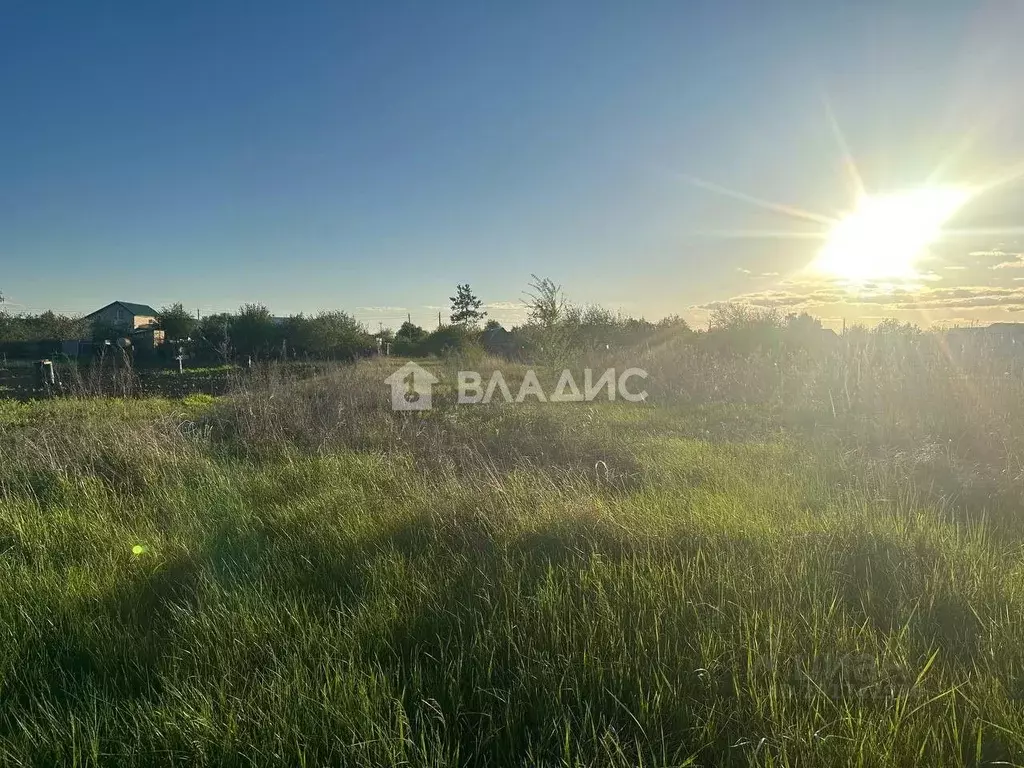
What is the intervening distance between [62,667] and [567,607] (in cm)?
192

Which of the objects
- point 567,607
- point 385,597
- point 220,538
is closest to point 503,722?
point 567,607

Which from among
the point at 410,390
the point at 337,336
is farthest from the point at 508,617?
the point at 337,336

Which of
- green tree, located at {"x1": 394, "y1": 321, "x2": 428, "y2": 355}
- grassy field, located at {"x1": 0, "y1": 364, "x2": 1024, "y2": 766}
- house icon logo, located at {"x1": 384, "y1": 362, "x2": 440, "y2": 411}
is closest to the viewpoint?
grassy field, located at {"x1": 0, "y1": 364, "x2": 1024, "y2": 766}

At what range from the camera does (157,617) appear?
2158 millimetres

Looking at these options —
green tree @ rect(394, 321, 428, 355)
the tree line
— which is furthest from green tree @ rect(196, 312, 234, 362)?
green tree @ rect(394, 321, 428, 355)

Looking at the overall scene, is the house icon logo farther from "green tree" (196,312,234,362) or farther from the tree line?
"green tree" (196,312,234,362)

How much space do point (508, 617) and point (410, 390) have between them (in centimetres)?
796

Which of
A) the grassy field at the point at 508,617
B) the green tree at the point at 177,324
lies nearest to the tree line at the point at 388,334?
the green tree at the point at 177,324

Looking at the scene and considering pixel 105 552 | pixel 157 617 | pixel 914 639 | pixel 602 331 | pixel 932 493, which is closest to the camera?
pixel 914 639

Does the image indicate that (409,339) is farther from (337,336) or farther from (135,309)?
(135,309)

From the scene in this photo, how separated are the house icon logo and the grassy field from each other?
3.95 m

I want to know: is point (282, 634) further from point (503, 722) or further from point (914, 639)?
point (914, 639)

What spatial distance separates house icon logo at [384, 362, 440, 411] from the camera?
27.1 feet

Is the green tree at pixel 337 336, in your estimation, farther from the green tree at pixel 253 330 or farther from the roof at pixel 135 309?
the roof at pixel 135 309
